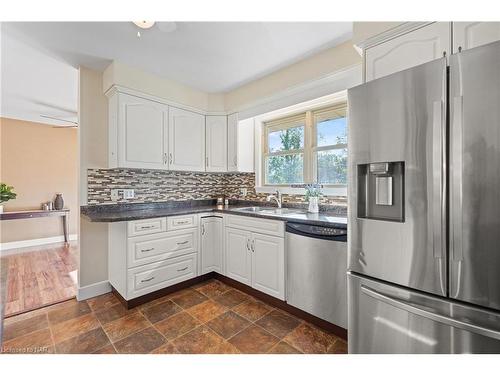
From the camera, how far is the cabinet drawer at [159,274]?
2.20 m

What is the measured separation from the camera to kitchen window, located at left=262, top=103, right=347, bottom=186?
2.61 m

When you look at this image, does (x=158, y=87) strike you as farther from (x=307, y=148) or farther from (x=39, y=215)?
(x=39, y=215)

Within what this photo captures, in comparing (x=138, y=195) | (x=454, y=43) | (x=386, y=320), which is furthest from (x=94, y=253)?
(x=454, y=43)

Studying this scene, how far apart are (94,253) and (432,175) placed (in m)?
2.98

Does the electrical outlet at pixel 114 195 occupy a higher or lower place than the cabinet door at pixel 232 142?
lower

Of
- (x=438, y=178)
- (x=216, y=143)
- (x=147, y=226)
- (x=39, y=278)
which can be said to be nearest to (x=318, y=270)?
(x=438, y=178)

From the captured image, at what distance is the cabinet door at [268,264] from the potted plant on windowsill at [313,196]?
0.58 metres

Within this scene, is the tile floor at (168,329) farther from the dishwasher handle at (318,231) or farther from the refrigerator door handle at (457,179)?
the refrigerator door handle at (457,179)

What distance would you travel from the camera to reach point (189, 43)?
81.8 inches

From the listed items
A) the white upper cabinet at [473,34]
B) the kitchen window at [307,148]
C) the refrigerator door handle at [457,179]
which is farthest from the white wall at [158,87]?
the refrigerator door handle at [457,179]

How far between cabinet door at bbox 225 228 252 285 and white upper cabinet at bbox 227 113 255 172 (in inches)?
37.6

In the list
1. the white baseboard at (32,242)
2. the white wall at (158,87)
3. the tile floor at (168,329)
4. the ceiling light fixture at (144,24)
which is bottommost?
the tile floor at (168,329)

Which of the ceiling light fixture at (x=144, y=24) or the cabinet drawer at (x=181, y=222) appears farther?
the cabinet drawer at (x=181, y=222)

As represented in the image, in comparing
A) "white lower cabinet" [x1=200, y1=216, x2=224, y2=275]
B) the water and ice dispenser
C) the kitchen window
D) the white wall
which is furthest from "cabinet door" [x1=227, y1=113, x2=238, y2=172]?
the water and ice dispenser
